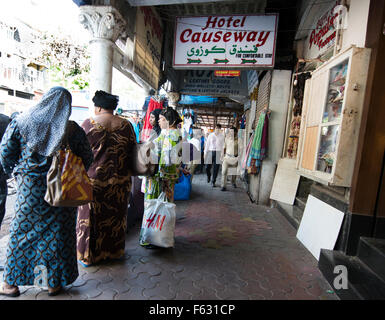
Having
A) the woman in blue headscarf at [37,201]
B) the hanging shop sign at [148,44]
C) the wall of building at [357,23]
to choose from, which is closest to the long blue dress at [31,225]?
the woman in blue headscarf at [37,201]

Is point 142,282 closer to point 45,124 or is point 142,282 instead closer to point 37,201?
point 37,201

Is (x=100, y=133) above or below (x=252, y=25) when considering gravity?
below

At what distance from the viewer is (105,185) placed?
2602 millimetres

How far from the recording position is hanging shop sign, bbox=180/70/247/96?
917 cm

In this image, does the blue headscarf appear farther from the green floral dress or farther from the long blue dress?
the green floral dress

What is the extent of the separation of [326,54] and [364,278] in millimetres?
3472

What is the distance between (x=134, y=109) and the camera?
8289 mm

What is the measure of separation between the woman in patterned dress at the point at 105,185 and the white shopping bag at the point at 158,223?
0.32 meters

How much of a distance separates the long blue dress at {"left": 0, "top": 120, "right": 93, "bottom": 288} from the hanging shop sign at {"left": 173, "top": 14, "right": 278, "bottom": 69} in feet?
12.2

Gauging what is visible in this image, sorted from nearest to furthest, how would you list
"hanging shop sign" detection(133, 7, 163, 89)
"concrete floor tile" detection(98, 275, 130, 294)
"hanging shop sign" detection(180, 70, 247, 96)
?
"concrete floor tile" detection(98, 275, 130, 294) < "hanging shop sign" detection(133, 7, 163, 89) < "hanging shop sign" detection(180, 70, 247, 96)

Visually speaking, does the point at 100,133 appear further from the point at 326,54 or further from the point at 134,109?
the point at 134,109

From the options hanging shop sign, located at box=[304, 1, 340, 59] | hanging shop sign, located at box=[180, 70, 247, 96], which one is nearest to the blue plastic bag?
hanging shop sign, located at box=[304, 1, 340, 59]
